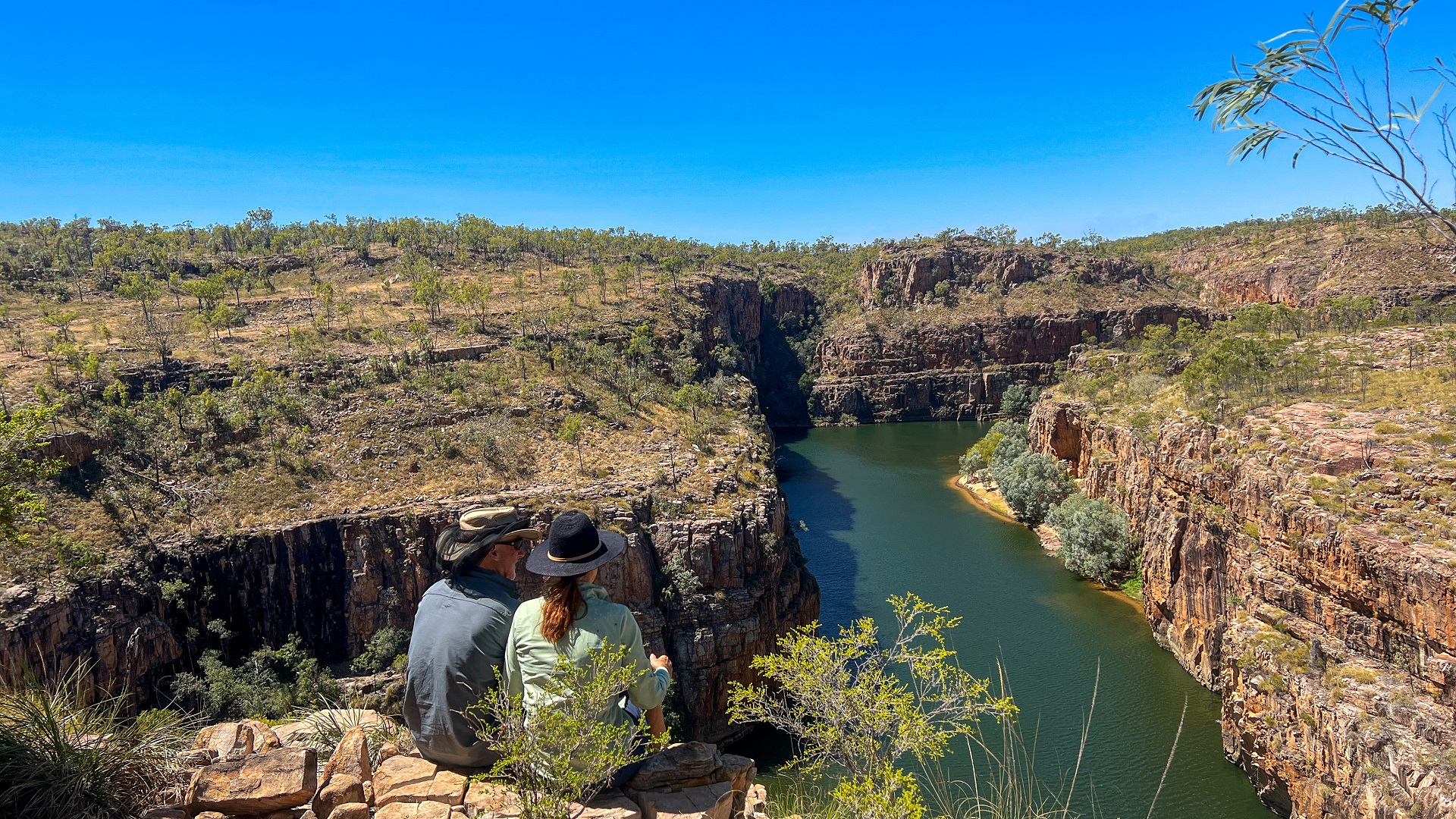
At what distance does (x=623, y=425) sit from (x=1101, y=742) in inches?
1062

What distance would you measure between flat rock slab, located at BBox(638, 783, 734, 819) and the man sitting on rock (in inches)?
53.0

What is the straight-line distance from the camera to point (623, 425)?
40375mm

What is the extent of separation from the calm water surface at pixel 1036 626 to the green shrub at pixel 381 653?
19042 millimetres

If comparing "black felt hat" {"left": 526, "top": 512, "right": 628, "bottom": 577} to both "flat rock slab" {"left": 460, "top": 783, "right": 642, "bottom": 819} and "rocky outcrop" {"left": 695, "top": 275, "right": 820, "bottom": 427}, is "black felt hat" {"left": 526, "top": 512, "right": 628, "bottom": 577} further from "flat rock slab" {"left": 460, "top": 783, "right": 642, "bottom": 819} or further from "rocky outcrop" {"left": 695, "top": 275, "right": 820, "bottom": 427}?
"rocky outcrop" {"left": 695, "top": 275, "right": 820, "bottom": 427}

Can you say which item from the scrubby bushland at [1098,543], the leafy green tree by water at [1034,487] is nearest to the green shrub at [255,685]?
the scrubby bushland at [1098,543]

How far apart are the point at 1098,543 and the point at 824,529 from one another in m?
16.9

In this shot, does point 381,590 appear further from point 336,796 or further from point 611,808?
point 611,808

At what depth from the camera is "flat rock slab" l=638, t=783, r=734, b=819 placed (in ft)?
17.0

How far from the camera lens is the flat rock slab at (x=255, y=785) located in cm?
527

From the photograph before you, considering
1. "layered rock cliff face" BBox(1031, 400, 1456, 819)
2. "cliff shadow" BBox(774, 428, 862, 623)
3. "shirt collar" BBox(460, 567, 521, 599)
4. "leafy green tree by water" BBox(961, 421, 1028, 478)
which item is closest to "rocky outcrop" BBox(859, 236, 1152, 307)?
"cliff shadow" BBox(774, 428, 862, 623)

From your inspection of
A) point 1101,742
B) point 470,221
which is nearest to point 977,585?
point 1101,742

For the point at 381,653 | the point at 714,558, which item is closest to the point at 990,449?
the point at 714,558

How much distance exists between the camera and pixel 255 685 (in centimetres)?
2519

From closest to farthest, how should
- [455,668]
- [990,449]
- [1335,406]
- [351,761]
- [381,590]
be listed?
[455,668], [351,761], [1335,406], [381,590], [990,449]
